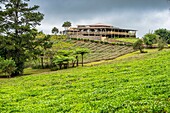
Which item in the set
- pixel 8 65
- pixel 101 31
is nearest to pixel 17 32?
pixel 8 65

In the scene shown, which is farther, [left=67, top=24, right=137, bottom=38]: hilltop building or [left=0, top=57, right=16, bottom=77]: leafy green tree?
[left=67, top=24, right=137, bottom=38]: hilltop building

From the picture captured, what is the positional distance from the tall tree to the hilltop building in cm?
6961

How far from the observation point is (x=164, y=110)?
13305 millimetres

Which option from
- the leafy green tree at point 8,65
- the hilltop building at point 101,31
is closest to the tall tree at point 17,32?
the leafy green tree at point 8,65

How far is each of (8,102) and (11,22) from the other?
3782 centimetres

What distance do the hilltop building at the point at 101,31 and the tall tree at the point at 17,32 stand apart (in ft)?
228

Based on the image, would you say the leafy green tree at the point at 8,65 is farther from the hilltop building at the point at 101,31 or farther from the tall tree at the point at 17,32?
the hilltop building at the point at 101,31

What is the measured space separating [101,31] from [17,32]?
263 ft

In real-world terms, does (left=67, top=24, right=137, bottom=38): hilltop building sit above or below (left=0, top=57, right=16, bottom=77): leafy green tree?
above

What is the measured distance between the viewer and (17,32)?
2309 inches

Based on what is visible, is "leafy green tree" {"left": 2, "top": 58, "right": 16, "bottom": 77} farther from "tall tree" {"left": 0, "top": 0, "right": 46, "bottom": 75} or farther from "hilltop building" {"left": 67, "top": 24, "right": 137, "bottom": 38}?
"hilltop building" {"left": 67, "top": 24, "right": 137, "bottom": 38}

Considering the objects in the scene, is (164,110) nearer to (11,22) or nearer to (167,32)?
(11,22)

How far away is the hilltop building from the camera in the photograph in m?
133

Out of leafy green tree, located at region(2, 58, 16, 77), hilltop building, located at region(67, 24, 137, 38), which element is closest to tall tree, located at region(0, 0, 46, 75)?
leafy green tree, located at region(2, 58, 16, 77)
